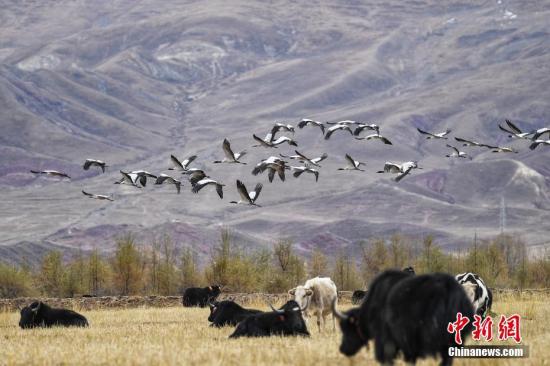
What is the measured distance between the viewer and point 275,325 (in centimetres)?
2175

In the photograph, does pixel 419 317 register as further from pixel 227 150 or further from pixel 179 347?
pixel 227 150

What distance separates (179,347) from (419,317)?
616 centimetres

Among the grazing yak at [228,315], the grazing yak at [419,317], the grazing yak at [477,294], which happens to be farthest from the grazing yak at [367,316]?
the grazing yak at [228,315]

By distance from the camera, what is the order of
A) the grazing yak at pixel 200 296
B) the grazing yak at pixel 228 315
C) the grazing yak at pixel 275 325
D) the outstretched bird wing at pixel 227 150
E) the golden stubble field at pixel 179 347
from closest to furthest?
the golden stubble field at pixel 179 347, the grazing yak at pixel 275 325, the grazing yak at pixel 228 315, the outstretched bird wing at pixel 227 150, the grazing yak at pixel 200 296

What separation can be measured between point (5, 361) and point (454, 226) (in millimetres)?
184285

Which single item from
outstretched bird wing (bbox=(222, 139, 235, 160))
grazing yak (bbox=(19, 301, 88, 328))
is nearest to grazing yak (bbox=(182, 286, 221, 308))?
outstretched bird wing (bbox=(222, 139, 235, 160))

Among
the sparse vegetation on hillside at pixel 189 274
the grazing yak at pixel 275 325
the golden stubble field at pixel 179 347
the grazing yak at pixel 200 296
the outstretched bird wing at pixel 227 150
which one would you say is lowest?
the golden stubble field at pixel 179 347

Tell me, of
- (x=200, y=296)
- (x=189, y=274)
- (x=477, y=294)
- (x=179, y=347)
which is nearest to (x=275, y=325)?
(x=179, y=347)

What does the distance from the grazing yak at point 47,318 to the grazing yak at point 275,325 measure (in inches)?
301

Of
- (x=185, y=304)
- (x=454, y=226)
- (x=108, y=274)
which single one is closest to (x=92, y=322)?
(x=185, y=304)

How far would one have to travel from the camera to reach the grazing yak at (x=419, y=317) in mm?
14250

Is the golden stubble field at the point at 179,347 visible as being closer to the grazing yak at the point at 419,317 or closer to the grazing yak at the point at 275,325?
the grazing yak at the point at 275,325

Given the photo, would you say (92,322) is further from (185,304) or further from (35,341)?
(185,304)

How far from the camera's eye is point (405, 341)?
14.3m
